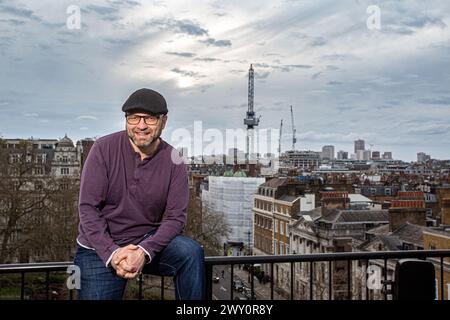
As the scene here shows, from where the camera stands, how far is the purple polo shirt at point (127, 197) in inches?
82.0

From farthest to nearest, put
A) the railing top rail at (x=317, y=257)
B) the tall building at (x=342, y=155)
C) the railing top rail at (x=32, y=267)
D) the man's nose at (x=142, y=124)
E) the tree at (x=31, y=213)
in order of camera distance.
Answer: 1. the tall building at (x=342, y=155)
2. the tree at (x=31, y=213)
3. the railing top rail at (x=317, y=257)
4. the railing top rail at (x=32, y=267)
5. the man's nose at (x=142, y=124)

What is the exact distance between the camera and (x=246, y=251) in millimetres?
33250

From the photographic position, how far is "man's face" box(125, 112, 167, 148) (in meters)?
2.14

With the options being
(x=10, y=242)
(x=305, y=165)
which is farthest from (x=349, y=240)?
(x=305, y=165)

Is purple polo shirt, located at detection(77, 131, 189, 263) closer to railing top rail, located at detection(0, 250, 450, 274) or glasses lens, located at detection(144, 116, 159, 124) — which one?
glasses lens, located at detection(144, 116, 159, 124)

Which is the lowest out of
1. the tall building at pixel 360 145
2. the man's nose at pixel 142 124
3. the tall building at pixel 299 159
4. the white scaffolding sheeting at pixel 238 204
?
the white scaffolding sheeting at pixel 238 204

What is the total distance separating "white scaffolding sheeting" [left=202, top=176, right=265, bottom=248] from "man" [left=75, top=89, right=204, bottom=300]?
3318 cm

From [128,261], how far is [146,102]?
706mm

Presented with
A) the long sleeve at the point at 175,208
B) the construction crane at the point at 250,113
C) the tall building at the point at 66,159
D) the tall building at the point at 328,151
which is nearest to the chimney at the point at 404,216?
the tall building at the point at 66,159

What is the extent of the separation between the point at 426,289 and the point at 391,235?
49.3 feet

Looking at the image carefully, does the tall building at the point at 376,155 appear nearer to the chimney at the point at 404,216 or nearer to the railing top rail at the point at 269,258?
the chimney at the point at 404,216

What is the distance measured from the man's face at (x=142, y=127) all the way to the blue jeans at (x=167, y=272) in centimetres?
48

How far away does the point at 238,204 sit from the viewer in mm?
36969
